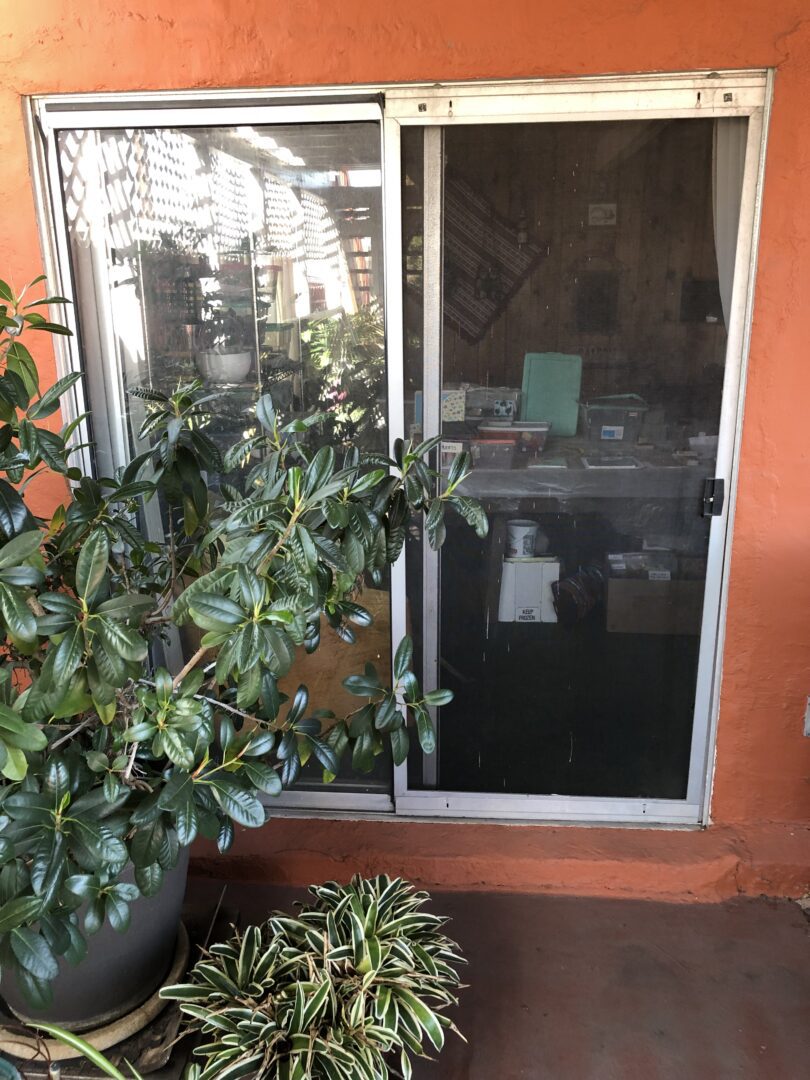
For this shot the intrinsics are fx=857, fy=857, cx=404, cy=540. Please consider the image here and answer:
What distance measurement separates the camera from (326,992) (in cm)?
174

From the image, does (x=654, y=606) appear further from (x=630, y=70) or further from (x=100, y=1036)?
(x=100, y=1036)

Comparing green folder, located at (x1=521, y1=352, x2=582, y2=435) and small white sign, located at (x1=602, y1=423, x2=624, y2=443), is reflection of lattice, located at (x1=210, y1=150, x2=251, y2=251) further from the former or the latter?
small white sign, located at (x1=602, y1=423, x2=624, y2=443)

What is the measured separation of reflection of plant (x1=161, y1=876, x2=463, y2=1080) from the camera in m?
1.66

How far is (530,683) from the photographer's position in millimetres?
2566

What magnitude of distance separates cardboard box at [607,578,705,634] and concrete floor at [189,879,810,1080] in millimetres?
814

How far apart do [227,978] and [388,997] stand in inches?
14.1

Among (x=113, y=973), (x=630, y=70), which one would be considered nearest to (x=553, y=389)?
(x=630, y=70)

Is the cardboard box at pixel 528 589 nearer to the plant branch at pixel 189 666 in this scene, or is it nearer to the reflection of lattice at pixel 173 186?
the plant branch at pixel 189 666

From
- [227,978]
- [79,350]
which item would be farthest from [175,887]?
[79,350]

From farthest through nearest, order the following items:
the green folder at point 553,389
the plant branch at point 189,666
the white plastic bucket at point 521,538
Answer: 1. the white plastic bucket at point 521,538
2. the green folder at point 553,389
3. the plant branch at point 189,666

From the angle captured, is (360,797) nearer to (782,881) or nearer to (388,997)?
(388,997)

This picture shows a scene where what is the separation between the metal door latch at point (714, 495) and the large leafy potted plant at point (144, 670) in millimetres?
890

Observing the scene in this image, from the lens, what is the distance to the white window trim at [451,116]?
2088 millimetres

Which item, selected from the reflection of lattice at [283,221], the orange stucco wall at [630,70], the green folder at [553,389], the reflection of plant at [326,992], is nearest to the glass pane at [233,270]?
the reflection of lattice at [283,221]
